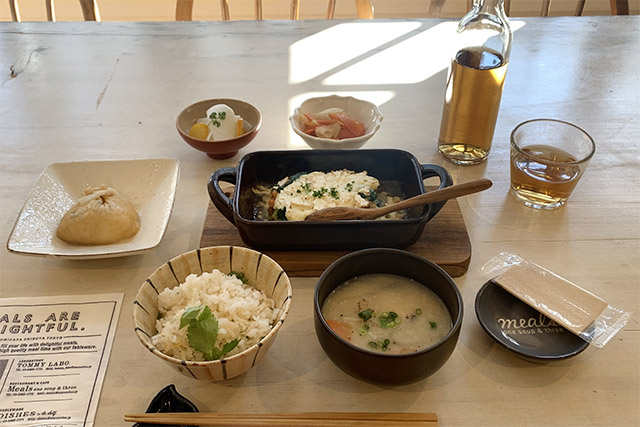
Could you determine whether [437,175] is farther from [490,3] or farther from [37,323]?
[37,323]

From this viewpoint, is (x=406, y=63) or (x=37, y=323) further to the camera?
(x=406, y=63)

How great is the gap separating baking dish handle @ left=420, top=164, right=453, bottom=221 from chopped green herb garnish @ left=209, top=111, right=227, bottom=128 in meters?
0.56

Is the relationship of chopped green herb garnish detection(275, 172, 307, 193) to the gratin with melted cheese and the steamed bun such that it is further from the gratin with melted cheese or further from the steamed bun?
the steamed bun

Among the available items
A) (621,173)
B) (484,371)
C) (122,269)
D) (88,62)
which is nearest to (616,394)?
(484,371)

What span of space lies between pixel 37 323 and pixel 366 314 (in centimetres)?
62

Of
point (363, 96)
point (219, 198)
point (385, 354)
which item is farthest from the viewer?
point (363, 96)

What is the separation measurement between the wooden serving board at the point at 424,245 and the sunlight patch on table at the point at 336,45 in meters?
0.78

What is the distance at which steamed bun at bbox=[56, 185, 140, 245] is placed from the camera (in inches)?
43.6

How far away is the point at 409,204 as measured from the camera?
107 cm

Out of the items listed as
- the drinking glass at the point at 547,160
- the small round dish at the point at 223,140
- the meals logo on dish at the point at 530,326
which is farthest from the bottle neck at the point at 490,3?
the meals logo on dish at the point at 530,326

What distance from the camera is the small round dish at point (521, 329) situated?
2.99ft

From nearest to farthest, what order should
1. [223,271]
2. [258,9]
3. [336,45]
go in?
[223,271], [336,45], [258,9]

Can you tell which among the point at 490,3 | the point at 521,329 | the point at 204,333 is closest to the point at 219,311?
the point at 204,333

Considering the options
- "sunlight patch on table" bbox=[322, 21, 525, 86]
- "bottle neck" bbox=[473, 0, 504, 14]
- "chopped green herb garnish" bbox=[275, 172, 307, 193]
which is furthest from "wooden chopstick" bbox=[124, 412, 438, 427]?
"sunlight patch on table" bbox=[322, 21, 525, 86]
